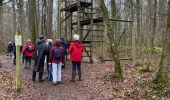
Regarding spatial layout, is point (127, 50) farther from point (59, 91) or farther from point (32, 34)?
point (59, 91)

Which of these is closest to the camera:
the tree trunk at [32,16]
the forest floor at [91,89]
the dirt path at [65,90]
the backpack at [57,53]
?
the forest floor at [91,89]

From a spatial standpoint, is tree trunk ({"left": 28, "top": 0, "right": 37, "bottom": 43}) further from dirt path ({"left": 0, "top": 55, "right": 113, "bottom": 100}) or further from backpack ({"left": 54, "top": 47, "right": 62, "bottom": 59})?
backpack ({"left": 54, "top": 47, "right": 62, "bottom": 59})

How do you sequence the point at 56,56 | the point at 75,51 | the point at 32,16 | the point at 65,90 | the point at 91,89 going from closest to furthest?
the point at 65,90 < the point at 91,89 < the point at 56,56 < the point at 75,51 < the point at 32,16

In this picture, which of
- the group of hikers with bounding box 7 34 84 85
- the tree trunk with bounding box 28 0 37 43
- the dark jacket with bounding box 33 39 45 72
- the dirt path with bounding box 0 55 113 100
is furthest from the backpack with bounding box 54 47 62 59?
the tree trunk with bounding box 28 0 37 43

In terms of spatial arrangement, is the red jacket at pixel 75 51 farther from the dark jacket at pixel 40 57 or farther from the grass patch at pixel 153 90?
the grass patch at pixel 153 90

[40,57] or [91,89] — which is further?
[40,57]

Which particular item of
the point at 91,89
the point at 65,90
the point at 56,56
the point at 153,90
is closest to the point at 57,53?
the point at 56,56

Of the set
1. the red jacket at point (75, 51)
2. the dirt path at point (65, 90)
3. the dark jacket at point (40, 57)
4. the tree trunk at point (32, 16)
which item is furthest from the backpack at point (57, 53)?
the tree trunk at point (32, 16)

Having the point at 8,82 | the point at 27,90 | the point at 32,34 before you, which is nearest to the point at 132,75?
the point at 27,90

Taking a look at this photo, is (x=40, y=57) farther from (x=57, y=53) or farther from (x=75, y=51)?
(x=75, y=51)

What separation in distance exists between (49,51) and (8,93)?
8.30 feet

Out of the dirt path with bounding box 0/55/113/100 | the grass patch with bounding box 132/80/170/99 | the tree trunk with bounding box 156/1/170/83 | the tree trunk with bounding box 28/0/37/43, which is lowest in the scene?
the dirt path with bounding box 0/55/113/100

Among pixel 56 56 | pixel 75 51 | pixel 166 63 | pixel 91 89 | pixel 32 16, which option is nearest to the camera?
pixel 166 63

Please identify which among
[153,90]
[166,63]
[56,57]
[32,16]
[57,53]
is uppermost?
[32,16]
